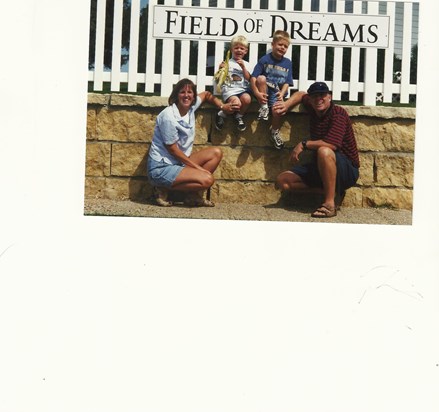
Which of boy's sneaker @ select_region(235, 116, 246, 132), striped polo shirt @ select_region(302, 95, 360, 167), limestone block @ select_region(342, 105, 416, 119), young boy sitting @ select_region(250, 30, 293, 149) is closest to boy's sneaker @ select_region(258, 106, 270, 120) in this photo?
young boy sitting @ select_region(250, 30, 293, 149)

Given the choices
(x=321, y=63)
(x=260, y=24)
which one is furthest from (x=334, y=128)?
(x=260, y=24)

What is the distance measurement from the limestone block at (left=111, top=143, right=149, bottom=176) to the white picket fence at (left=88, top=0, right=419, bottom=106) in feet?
1.10

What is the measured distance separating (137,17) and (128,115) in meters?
0.56

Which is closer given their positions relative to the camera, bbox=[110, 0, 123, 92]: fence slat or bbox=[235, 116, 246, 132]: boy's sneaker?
bbox=[110, 0, 123, 92]: fence slat

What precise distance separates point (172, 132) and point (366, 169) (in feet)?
3.81

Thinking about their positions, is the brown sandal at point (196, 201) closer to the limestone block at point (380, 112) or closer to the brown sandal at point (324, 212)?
the brown sandal at point (324, 212)

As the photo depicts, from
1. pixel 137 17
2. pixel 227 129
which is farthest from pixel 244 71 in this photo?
pixel 137 17

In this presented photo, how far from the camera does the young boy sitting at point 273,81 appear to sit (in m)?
4.12

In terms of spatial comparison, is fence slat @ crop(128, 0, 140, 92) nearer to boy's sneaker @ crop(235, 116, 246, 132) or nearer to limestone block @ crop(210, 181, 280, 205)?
boy's sneaker @ crop(235, 116, 246, 132)

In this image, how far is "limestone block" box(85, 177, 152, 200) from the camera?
4125 mm

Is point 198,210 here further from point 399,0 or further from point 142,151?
point 399,0

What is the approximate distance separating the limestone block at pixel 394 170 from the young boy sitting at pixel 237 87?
84cm

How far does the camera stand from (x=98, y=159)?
13.5ft

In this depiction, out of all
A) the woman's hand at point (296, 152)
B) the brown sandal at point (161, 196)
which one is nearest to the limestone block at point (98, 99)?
the brown sandal at point (161, 196)
